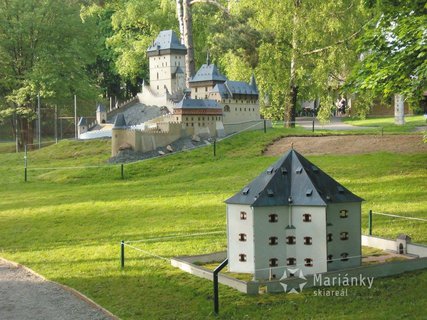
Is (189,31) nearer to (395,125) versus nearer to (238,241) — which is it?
(395,125)

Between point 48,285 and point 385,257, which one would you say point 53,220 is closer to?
point 48,285

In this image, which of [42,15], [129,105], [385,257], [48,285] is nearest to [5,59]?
[42,15]

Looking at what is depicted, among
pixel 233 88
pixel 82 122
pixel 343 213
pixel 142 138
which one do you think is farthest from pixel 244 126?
pixel 343 213

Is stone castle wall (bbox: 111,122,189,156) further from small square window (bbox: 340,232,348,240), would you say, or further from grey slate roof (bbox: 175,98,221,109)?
small square window (bbox: 340,232,348,240)

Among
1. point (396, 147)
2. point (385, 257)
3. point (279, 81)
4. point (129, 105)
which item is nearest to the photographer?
point (385, 257)

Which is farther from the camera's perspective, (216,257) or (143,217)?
(143,217)

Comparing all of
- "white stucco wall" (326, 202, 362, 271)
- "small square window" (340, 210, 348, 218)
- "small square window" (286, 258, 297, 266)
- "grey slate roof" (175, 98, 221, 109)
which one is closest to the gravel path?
"small square window" (286, 258, 297, 266)

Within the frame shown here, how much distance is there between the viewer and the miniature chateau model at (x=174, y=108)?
37.9m

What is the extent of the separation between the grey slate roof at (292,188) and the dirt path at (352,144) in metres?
18.8

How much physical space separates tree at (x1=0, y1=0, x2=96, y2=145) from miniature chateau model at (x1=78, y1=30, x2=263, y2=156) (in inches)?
213

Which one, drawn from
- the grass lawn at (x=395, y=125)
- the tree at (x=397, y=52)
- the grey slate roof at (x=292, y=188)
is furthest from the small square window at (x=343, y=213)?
the grass lawn at (x=395, y=125)

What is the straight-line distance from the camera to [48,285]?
16.0m

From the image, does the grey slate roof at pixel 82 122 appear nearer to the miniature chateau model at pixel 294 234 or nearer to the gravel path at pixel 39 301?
the gravel path at pixel 39 301

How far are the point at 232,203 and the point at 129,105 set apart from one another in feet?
125
